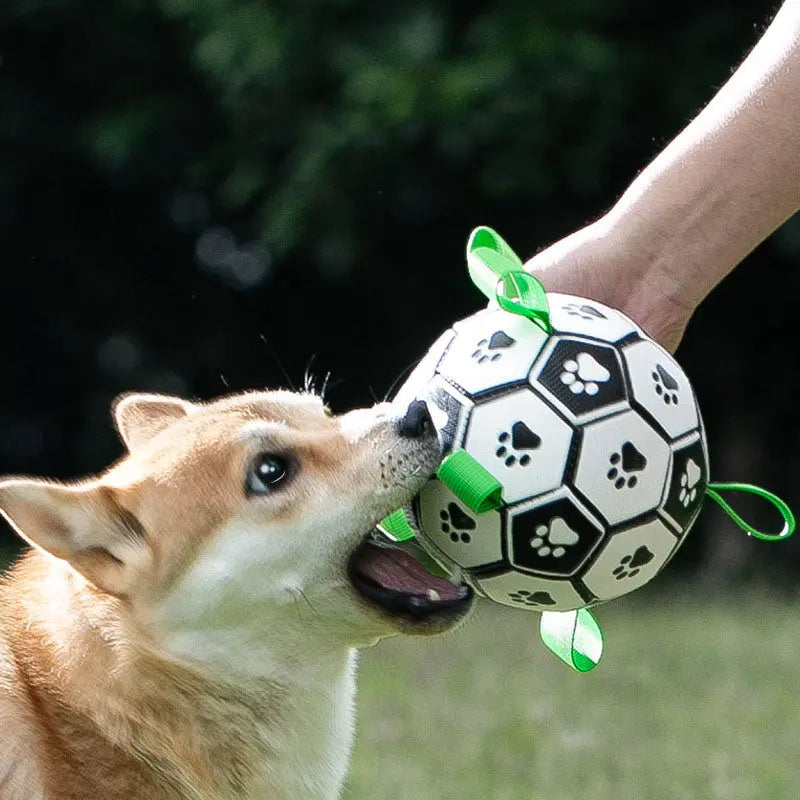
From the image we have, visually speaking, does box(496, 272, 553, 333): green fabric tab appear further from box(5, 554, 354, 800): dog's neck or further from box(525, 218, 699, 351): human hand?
box(5, 554, 354, 800): dog's neck

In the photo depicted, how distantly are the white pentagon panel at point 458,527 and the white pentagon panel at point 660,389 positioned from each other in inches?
15.7

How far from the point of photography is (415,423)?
332 cm

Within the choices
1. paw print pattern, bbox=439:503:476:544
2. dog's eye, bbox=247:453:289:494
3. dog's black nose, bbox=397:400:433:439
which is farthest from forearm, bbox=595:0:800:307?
dog's eye, bbox=247:453:289:494

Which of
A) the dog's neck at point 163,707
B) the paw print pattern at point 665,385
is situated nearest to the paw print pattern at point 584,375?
the paw print pattern at point 665,385

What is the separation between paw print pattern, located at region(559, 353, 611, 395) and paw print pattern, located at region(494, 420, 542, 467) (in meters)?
0.13

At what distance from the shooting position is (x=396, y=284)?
11.2 meters

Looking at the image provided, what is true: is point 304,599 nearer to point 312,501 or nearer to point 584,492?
point 312,501

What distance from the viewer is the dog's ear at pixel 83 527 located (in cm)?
319

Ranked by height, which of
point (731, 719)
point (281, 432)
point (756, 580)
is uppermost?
point (281, 432)

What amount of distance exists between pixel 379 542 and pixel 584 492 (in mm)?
456

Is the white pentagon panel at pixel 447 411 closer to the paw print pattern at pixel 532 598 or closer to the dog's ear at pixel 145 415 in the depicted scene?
the paw print pattern at pixel 532 598

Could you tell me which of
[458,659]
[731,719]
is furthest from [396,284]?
[731,719]

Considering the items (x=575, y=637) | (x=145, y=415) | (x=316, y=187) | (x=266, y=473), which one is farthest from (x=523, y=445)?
(x=316, y=187)

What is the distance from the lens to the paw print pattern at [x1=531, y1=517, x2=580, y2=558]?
3291 mm
